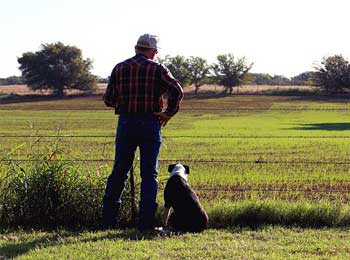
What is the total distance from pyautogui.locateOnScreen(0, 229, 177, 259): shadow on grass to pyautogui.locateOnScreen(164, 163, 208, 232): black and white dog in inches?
14.7

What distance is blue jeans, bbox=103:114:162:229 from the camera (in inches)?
251

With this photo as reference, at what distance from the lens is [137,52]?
21.2 feet

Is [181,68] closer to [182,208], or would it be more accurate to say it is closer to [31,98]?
[31,98]

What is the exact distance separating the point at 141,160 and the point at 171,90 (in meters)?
0.84

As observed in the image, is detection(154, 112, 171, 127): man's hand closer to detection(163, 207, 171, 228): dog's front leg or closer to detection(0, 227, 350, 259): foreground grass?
detection(163, 207, 171, 228): dog's front leg

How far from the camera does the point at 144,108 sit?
634 cm

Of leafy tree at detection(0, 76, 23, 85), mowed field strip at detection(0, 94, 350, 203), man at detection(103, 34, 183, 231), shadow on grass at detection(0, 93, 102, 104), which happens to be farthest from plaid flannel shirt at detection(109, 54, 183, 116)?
leafy tree at detection(0, 76, 23, 85)

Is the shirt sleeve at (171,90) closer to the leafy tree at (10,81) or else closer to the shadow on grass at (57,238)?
the shadow on grass at (57,238)

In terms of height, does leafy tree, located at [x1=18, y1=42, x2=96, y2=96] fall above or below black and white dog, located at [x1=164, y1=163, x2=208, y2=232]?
above

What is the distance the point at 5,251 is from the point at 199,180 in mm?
7471

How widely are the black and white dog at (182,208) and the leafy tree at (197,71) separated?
78694 mm

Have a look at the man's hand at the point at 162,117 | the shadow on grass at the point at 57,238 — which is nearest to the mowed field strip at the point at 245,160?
the shadow on grass at the point at 57,238

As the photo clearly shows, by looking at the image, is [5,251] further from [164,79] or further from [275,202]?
[275,202]

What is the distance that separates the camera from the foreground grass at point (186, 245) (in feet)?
17.9
